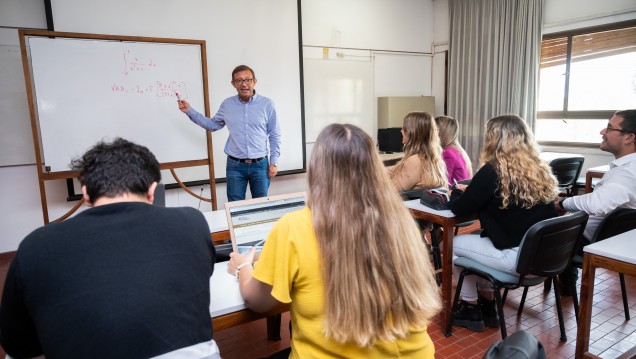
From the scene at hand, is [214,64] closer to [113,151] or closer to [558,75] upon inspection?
[113,151]

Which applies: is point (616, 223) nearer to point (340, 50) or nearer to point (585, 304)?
point (585, 304)

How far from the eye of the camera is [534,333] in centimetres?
239

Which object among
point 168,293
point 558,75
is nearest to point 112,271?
point 168,293

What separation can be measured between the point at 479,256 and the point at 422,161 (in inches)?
31.6

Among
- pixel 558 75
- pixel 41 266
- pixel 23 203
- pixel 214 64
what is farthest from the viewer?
pixel 558 75

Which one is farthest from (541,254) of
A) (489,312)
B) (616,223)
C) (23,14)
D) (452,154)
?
(23,14)

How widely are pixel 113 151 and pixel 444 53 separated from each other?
19.1 ft

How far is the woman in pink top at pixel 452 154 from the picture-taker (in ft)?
10.4

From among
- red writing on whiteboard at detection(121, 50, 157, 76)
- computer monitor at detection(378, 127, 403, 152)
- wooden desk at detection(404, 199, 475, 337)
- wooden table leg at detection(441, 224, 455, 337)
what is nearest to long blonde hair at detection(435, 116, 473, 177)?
wooden desk at detection(404, 199, 475, 337)

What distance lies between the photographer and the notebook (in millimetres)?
1485

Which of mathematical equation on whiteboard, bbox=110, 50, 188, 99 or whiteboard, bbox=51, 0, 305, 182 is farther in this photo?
whiteboard, bbox=51, 0, 305, 182

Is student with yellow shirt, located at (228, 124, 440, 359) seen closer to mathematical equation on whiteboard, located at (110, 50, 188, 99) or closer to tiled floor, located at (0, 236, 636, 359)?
tiled floor, located at (0, 236, 636, 359)

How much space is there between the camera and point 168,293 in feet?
3.01

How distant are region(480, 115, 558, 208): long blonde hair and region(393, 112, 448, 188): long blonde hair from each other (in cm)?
58
